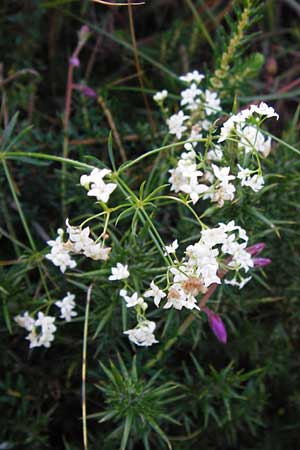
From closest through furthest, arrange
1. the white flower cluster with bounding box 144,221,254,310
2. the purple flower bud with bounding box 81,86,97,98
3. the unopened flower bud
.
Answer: the white flower cluster with bounding box 144,221,254,310 → the purple flower bud with bounding box 81,86,97,98 → the unopened flower bud

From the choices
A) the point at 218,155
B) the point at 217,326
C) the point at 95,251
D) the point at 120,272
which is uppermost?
the point at 218,155

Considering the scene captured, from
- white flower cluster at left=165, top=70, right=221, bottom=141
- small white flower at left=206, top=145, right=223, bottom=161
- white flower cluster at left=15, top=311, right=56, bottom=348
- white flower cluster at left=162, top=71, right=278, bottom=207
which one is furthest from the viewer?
white flower cluster at left=165, top=70, right=221, bottom=141

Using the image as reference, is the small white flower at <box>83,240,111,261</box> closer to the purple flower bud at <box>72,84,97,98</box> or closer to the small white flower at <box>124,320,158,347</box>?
the small white flower at <box>124,320,158,347</box>

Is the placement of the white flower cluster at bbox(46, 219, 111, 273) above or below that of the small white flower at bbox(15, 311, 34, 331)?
above

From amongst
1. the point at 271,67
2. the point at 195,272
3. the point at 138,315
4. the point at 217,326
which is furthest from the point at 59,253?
the point at 271,67

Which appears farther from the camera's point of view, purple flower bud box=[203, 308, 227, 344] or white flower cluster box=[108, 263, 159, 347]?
purple flower bud box=[203, 308, 227, 344]

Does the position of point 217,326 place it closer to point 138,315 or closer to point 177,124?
point 138,315

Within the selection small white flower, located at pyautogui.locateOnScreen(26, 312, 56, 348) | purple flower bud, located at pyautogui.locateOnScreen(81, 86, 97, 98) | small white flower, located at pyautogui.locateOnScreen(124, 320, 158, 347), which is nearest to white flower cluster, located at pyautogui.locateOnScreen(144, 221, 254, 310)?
small white flower, located at pyautogui.locateOnScreen(124, 320, 158, 347)

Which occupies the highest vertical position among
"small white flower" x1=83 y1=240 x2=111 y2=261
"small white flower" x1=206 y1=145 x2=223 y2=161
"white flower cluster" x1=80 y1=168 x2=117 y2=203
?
"white flower cluster" x1=80 y1=168 x2=117 y2=203

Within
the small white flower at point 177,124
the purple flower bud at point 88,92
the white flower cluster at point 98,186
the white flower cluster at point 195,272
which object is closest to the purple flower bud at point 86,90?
the purple flower bud at point 88,92

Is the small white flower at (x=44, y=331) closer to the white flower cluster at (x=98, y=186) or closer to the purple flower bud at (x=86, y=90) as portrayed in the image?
the white flower cluster at (x=98, y=186)
